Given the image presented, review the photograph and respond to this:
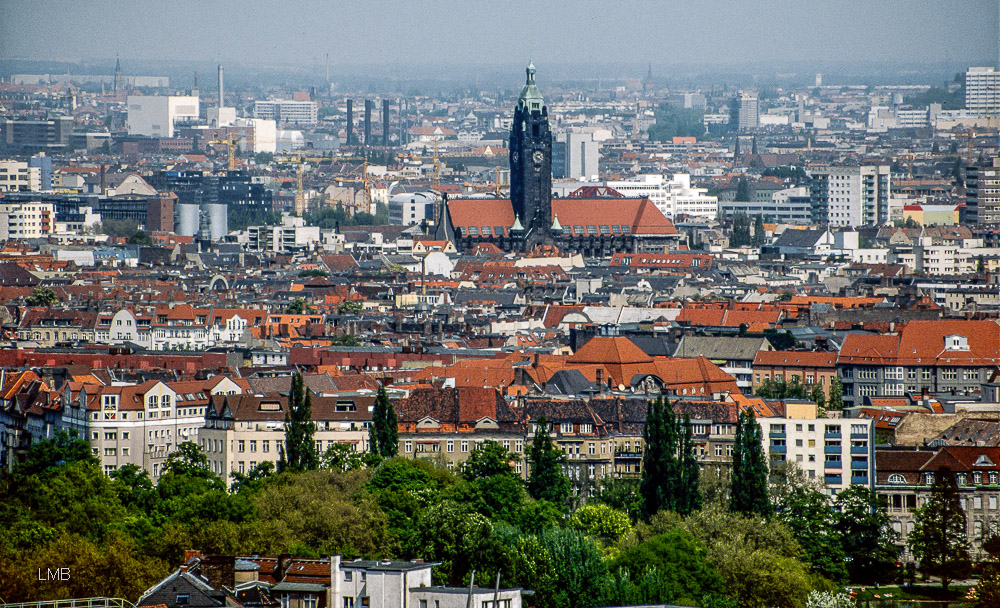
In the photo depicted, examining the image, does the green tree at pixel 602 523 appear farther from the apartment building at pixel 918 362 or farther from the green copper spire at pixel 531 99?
the green copper spire at pixel 531 99

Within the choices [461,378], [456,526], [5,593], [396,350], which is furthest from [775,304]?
[5,593]

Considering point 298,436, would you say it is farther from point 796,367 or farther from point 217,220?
point 217,220

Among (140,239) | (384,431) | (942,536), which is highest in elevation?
(140,239)

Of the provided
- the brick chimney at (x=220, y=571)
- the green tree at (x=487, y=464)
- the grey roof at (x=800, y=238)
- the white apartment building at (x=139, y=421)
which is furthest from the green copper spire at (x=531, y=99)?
the brick chimney at (x=220, y=571)

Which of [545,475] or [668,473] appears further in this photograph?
[545,475]

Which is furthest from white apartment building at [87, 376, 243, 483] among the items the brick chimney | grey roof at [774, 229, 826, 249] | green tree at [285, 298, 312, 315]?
grey roof at [774, 229, 826, 249]

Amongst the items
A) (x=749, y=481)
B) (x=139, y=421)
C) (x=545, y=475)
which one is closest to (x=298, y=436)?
(x=545, y=475)
